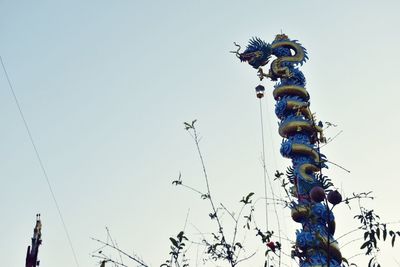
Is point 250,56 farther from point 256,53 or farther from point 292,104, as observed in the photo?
point 292,104

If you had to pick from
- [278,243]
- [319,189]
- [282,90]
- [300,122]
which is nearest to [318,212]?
[300,122]

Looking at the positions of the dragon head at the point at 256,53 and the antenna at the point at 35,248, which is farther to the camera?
the dragon head at the point at 256,53

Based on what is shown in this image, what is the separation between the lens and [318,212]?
764 centimetres

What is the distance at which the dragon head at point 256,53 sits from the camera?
1153 cm

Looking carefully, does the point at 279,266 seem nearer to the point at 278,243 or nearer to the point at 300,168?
the point at 278,243

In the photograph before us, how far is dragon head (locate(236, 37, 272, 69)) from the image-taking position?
1153 cm

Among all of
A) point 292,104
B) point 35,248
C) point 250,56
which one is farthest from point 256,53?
point 35,248

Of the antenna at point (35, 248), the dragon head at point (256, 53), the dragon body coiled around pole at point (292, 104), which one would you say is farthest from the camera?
the dragon head at point (256, 53)

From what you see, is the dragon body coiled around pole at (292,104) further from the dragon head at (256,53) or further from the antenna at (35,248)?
the antenna at (35,248)

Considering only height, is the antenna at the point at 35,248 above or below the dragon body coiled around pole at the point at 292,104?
below

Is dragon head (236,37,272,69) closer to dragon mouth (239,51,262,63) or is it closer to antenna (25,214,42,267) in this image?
dragon mouth (239,51,262,63)

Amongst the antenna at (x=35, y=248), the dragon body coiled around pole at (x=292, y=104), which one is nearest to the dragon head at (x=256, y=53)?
the dragon body coiled around pole at (x=292, y=104)

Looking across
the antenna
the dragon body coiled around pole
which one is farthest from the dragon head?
the antenna

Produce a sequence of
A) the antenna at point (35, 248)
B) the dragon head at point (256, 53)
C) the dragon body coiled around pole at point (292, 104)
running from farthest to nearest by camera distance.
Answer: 1. the dragon head at point (256, 53)
2. the dragon body coiled around pole at point (292, 104)
3. the antenna at point (35, 248)
